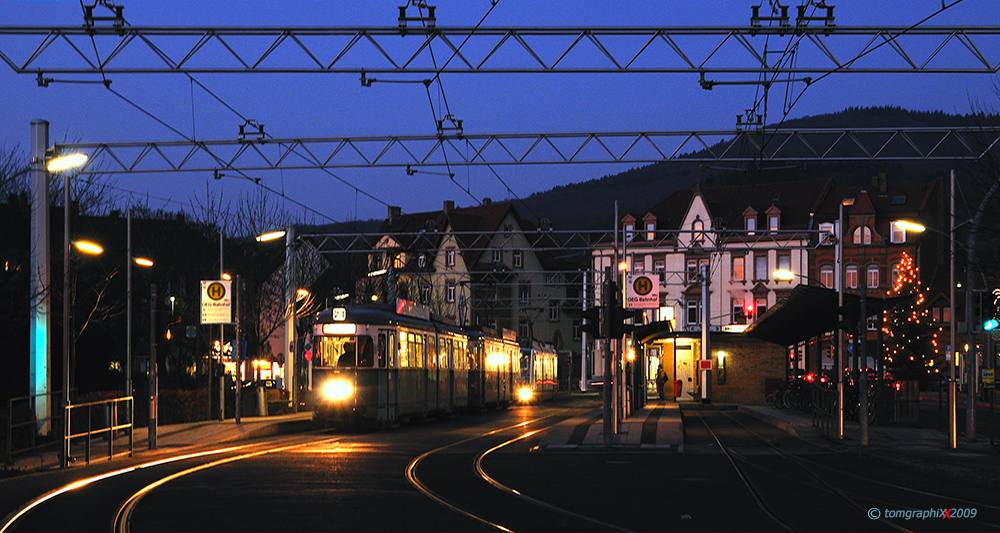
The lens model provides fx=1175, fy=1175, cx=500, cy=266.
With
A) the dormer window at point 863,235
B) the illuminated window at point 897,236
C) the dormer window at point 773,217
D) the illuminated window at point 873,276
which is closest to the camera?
the illuminated window at point 897,236

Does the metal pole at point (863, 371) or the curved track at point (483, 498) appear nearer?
the curved track at point (483, 498)

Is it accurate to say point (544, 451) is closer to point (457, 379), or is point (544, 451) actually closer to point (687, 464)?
point (687, 464)

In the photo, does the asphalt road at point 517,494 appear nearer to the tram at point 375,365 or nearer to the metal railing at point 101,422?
the metal railing at point 101,422

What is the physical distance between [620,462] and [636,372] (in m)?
23.0

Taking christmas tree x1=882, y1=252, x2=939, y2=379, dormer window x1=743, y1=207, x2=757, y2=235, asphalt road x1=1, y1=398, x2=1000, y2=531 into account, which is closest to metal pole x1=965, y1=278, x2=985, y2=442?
asphalt road x1=1, y1=398, x2=1000, y2=531

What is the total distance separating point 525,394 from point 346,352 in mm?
25057

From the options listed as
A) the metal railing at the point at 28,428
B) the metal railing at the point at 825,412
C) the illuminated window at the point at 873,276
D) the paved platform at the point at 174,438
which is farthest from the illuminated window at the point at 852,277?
the metal railing at the point at 28,428

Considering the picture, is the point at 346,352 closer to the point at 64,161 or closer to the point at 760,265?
the point at 64,161

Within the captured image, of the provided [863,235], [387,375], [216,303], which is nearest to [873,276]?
[863,235]

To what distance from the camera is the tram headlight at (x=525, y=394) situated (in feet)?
171

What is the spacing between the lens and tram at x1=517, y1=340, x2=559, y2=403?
53375mm

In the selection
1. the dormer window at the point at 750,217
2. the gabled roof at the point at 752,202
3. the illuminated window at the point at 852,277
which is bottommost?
the illuminated window at the point at 852,277

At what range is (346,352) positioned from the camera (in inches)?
1148

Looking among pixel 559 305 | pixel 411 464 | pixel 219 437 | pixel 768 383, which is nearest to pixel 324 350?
pixel 219 437
